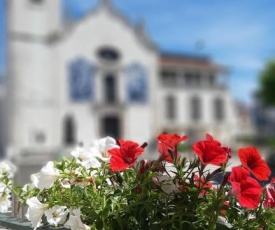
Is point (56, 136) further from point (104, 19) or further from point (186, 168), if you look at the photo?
point (186, 168)

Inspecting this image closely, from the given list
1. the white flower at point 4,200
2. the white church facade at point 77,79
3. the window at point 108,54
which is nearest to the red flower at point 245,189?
the white flower at point 4,200

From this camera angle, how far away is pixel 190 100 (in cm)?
5216

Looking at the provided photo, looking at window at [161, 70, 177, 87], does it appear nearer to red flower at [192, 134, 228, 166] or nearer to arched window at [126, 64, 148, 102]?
arched window at [126, 64, 148, 102]

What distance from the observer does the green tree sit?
2063 inches

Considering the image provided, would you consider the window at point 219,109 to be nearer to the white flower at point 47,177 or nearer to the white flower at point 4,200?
the white flower at point 4,200

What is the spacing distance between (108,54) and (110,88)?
3.26 metres

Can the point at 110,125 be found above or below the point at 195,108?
below

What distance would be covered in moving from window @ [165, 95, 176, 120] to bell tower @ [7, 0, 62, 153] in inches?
518

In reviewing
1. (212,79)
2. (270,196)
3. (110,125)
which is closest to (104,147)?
(270,196)

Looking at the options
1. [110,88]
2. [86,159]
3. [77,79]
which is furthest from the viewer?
[110,88]

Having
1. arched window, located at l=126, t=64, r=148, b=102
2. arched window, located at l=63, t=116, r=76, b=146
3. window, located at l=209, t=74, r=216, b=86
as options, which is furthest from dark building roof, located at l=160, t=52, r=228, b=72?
arched window, located at l=63, t=116, r=76, b=146

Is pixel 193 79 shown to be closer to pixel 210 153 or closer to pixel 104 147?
pixel 104 147

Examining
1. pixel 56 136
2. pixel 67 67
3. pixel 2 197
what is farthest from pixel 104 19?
pixel 2 197

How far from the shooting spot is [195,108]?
171ft
